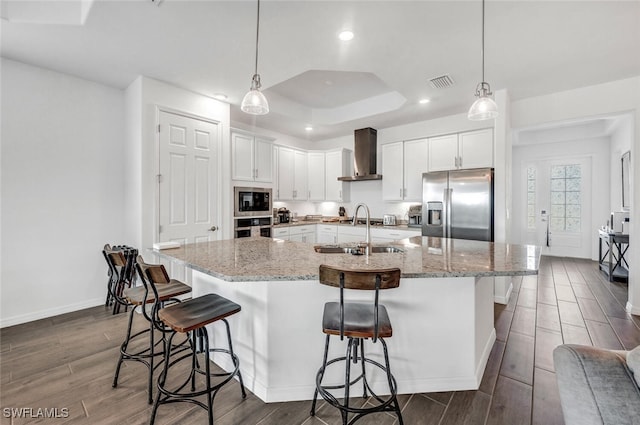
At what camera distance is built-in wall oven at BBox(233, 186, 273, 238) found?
4273 mm

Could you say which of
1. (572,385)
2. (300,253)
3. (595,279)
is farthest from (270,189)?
(595,279)

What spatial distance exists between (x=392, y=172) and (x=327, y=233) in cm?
165

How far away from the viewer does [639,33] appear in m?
2.39

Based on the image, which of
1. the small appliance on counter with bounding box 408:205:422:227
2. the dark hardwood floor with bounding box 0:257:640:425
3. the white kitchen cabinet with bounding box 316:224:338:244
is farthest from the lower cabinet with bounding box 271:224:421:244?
the dark hardwood floor with bounding box 0:257:640:425

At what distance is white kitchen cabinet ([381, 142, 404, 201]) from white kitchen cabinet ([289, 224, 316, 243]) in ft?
4.96

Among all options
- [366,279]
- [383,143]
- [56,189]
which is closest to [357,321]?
[366,279]

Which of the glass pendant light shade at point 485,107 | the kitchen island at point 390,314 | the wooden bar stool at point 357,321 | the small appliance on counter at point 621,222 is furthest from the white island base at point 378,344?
the small appliance on counter at point 621,222

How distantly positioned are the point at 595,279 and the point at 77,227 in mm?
7660

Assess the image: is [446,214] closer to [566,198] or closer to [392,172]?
[392,172]

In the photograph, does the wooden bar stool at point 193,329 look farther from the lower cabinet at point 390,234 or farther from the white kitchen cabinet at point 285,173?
the white kitchen cabinet at point 285,173

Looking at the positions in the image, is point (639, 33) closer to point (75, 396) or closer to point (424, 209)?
point (424, 209)

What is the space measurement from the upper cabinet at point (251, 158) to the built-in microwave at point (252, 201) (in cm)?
18

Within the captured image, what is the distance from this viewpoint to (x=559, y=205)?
21.4 ft

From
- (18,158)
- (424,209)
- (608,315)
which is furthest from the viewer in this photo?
(424,209)
